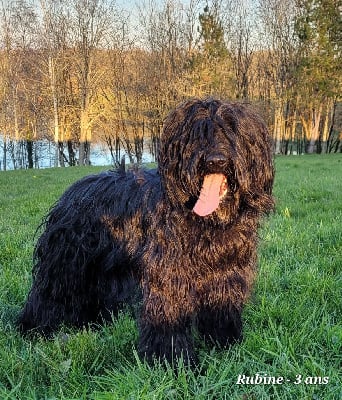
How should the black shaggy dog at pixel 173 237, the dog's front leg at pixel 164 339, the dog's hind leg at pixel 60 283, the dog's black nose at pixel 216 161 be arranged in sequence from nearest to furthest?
the dog's black nose at pixel 216 161
the black shaggy dog at pixel 173 237
the dog's front leg at pixel 164 339
the dog's hind leg at pixel 60 283

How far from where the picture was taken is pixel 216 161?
2438 mm

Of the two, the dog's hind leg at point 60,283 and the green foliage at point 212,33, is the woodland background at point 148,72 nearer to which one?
the green foliage at point 212,33

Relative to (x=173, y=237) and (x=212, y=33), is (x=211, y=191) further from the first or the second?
(x=212, y=33)

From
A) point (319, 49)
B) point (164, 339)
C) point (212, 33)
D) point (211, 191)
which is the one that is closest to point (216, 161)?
point (211, 191)

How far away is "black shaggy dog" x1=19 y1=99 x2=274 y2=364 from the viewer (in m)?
2.57

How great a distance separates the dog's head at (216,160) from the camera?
2.49 m

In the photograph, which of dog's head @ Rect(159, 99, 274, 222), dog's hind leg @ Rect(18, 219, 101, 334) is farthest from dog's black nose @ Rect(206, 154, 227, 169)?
dog's hind leg @ Rect(18, 219, 101, 334)

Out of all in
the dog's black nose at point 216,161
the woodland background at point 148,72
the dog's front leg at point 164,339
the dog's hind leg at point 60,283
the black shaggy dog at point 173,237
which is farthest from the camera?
the woodland background at point 148,72

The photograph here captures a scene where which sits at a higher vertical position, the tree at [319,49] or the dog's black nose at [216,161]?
the tree at [319,49]

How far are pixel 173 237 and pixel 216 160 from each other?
0.61m

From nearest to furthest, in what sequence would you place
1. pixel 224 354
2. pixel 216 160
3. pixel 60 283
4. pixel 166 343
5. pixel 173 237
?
pixel 216 160 < pixel 173 237 < pixel 166 343 < pixel 224 354 < pixel 60 283

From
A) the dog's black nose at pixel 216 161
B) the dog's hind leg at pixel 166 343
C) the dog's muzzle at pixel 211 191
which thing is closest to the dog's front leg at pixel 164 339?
the dog's hind leg at pixel 166 343

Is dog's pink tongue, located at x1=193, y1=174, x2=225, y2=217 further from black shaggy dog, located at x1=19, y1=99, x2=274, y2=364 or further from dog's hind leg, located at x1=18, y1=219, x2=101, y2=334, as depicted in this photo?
dog's hind leg, located at x1=18, y1=219, x2=101, y2=334

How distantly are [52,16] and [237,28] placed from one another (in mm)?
15433
